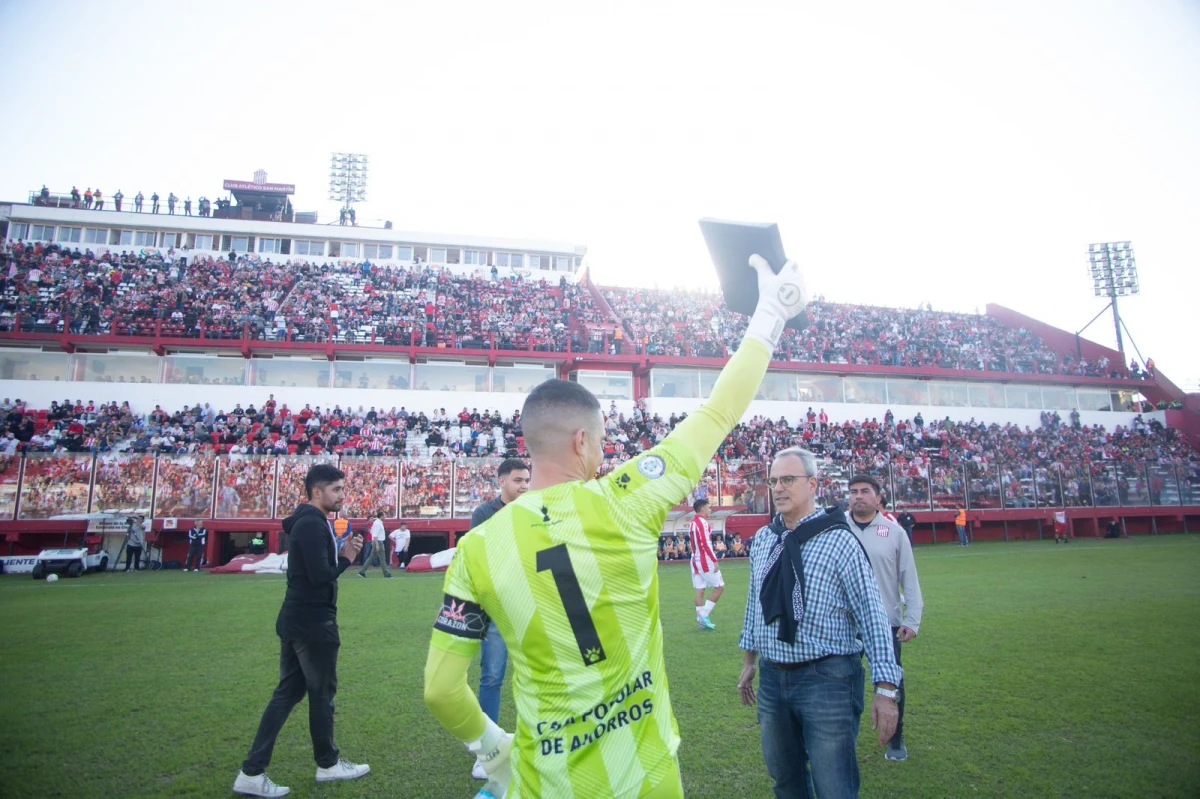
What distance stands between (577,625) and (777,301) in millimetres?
1288

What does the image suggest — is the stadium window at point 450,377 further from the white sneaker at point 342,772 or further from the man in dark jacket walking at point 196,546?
the white sneaker at point 342,772

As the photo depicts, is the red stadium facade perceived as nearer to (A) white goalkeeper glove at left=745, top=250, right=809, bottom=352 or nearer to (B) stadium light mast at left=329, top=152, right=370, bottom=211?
(B) stadium light mast at left=329, top=152, right=370, bottom=211

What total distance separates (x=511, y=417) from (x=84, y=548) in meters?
16.9

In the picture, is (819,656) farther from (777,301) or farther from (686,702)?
(686,702)

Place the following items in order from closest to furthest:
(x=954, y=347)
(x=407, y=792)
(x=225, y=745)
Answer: (x=407, y=792) < (x=225, y=745) < (x=954, y=347)

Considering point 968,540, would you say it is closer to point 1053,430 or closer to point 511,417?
point 1053,430

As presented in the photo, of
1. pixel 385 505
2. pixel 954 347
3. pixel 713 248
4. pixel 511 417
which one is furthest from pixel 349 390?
pixel 954 347

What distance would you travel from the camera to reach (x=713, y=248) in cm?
250

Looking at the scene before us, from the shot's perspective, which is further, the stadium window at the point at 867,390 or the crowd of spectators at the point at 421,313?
the stadium window at the point at 867,390

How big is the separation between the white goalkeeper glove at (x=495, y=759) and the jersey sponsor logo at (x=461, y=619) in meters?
0.35

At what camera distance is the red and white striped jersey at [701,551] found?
11117 mm

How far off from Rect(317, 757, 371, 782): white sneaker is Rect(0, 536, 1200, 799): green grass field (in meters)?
0.09

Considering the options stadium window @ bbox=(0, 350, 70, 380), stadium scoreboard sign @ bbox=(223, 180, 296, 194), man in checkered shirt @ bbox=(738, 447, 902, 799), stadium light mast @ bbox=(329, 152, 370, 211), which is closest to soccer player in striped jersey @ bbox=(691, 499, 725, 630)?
man in checkered shirt @ bbox=(738, 447, 902, 799)

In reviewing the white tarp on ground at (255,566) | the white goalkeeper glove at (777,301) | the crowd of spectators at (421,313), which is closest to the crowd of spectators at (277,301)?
the crowd of spectators at (421,313)
